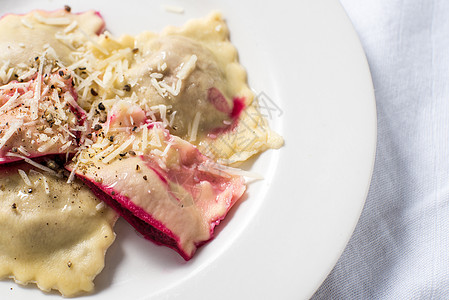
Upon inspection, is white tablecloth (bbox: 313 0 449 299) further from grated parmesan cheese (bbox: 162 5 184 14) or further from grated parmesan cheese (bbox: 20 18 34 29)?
grated parmesan cheese (bbox: 20 18 34 29)

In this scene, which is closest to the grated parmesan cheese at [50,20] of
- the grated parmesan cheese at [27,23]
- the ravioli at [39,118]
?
the grated parmesan cheese at [27,23]

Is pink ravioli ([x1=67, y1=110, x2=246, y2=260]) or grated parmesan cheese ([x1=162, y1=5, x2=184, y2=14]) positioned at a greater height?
grated parmesan cheese ([x1=162, y1=5, x2=184, y2=14])

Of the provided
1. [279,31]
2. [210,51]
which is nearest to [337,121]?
[279,31]

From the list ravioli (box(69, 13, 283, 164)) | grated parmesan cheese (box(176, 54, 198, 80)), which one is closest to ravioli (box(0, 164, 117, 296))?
ravioli (box(69, 13, 283, 164))

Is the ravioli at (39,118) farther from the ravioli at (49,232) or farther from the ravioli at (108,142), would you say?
the ravioli at (49,232)

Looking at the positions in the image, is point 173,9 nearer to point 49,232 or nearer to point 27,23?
point 27,23

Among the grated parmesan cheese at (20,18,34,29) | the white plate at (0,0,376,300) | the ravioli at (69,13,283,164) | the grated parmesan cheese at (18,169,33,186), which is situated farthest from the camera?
the grated parmesan cheese at (20,18,34,29)

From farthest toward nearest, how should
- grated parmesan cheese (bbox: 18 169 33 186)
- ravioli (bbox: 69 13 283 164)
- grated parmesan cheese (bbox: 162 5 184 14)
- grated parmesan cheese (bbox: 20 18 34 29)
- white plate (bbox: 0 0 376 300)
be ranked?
1. grated parmesan cheese (bbox: 162 5 184 14)
2. grated parmesan cheese (bbox: 20 18 34 29)
3. ravioli (bbox: 69 13 283 164)
4. grated parmesan cheese (bbox: 18 169 33 186)
5. white plate (bbox: 0 0 376 300)

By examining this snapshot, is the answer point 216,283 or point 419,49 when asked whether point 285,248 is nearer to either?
point 216,283
